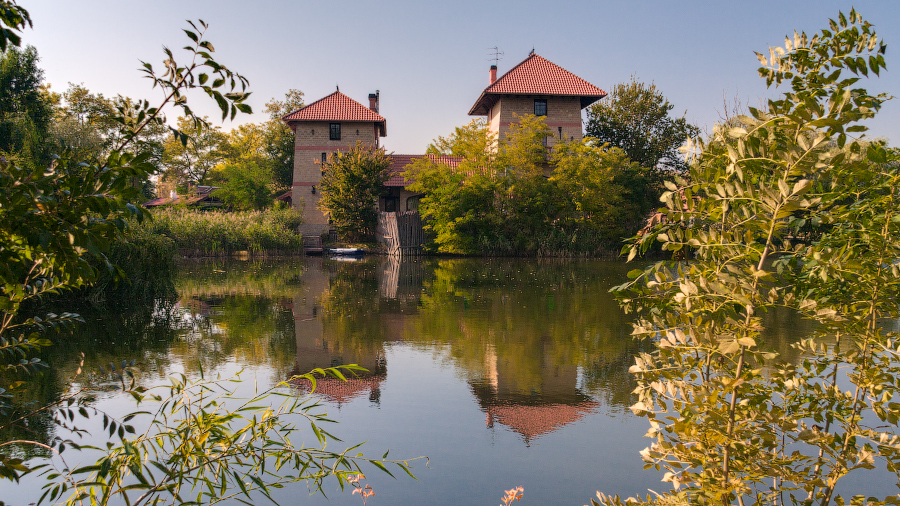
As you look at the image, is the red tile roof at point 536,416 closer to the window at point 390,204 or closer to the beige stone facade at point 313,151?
the window at point 390,204

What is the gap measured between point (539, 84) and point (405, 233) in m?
11.9

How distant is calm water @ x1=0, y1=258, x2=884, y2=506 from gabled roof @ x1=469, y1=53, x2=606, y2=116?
20.4m

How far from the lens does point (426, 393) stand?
573 centimetres

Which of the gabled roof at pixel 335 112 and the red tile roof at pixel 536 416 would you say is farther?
the gabled roof at pixel 335 112

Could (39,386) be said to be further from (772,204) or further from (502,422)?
(772,204)

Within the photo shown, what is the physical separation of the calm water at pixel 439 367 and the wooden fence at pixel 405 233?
1421 centimetres

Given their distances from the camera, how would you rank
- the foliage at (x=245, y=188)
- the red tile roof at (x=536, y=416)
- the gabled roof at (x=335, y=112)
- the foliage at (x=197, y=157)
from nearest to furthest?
the red tile roof at (x=536, y=416) → the gabled roof at (x=335, y=112) → the foliage at (x=245, y=188) → the foliage at (x=197, y=157)

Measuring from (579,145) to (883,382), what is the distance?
89.7 ft

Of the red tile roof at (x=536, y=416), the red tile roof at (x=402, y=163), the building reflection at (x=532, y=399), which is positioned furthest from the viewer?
the red tile roof at (x=402, y=163)

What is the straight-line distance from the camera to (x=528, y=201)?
27.6m

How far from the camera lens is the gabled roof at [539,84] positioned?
32.2 metres

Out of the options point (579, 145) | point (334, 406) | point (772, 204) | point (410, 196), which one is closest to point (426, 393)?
point (334, 406)

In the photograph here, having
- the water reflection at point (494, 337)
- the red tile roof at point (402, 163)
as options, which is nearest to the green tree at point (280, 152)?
the red tile roof at point (402, 163)

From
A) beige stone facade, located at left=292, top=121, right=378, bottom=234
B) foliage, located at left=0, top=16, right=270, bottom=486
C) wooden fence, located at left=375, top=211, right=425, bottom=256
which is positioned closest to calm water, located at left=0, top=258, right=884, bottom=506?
foliage, located at left=0, top=16, right=270, bottom=486
